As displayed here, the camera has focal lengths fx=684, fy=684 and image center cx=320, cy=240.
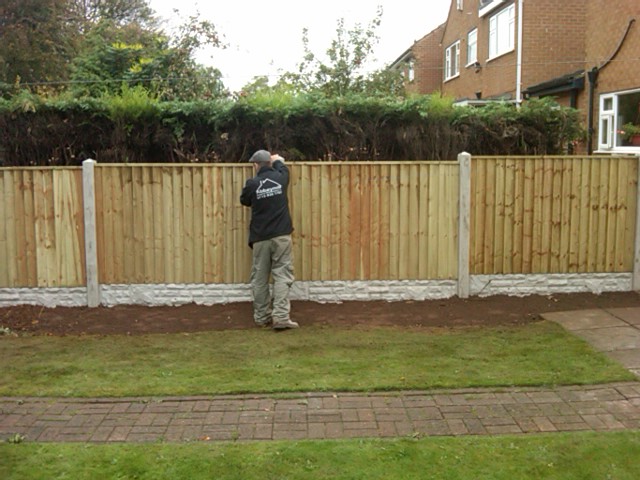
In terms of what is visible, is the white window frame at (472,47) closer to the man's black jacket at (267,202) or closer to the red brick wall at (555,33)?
the red brick wall at (555,33)

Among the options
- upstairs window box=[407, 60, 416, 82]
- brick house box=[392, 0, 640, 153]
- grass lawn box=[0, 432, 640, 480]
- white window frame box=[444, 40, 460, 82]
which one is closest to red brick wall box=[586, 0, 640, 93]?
brick house box=[392, 0, 640, 153]

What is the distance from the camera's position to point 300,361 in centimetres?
633

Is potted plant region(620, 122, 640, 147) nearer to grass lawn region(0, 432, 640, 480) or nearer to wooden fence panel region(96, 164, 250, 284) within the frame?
wooden fence panel region(96, 164, 250, 284)

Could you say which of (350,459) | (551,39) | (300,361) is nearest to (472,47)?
(551,39)

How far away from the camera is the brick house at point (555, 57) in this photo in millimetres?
15047

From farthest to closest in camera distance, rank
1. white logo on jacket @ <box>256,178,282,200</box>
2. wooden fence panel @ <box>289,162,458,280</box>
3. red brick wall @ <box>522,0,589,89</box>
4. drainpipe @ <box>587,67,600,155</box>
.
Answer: red brick wall @ <box>522,0,589,89</box>
drainpipe @ <box>587,67,600,155</box>
wooden fence panel @ <box>289,162,458,280</box>
white logo on jacket @ <box>256,178,282,200</box>

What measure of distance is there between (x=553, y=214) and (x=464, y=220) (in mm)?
1171

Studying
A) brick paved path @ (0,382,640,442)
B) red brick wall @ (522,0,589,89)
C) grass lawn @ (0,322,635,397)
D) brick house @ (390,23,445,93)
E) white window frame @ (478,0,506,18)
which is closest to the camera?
brick paved path @ (0,382,640,442)

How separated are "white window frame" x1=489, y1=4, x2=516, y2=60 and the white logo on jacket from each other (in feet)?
53.4

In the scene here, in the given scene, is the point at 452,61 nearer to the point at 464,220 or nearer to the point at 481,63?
the point at 481,63

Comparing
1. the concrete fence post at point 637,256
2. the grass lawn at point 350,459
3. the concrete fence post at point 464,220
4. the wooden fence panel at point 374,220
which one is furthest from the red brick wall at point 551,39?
the grass lawn at point 350,459

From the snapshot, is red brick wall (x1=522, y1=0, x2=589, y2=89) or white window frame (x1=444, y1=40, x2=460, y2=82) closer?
red brick wall (x1=522, y1=0, x2=589, y2=89)

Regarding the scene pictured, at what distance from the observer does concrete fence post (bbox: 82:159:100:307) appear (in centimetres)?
836

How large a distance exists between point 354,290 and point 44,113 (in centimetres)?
462
